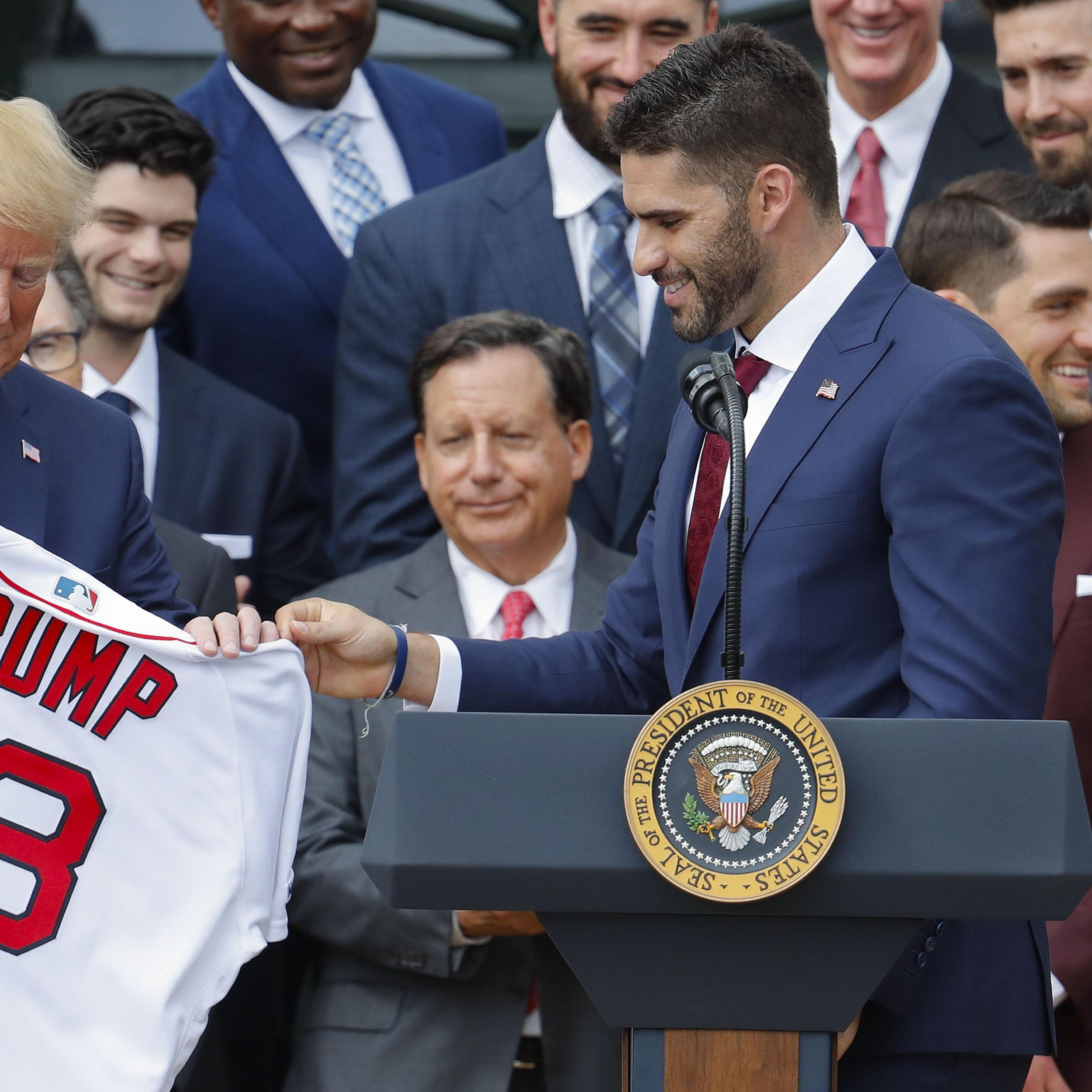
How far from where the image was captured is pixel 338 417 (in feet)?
12.5

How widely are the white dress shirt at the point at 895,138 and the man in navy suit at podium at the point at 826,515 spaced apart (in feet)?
5.16

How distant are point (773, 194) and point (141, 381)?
6.28ft

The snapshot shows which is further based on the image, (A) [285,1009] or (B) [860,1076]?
(A) [285,1009]

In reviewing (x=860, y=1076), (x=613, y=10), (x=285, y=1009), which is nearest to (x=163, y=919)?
(x=860, y=1076)

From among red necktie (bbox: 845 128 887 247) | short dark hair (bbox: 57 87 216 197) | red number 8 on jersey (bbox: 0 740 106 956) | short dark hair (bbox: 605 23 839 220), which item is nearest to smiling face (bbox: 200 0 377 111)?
short dark hair (bbox: 57 87 216 197)

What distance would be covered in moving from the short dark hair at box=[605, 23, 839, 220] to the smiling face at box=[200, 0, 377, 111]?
199 centimetres

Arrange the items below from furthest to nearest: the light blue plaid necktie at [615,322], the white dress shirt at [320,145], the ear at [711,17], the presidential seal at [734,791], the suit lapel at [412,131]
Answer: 1. the suit lapel at [412,131]
2. the white dress shirt at [320,145]
3. the ear at [711,17]
4. the light blue plaid necktie at [615,322]
5. the presidential seal at [734,791]

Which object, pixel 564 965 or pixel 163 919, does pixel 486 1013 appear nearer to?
pixel 564 965

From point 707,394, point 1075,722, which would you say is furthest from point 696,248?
point 1075,722

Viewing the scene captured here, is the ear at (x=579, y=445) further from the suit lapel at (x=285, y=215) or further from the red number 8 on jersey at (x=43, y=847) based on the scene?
the red number 8 on jersey at (x=43, y=847)

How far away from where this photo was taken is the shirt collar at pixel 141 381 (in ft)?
12.0

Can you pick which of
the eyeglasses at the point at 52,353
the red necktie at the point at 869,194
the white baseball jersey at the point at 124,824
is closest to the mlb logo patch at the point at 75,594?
the white baseball jersey at the point at 124,824

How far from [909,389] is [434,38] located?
130 inches

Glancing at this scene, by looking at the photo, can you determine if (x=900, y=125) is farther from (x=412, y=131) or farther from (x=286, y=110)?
(x=286, y=110)
